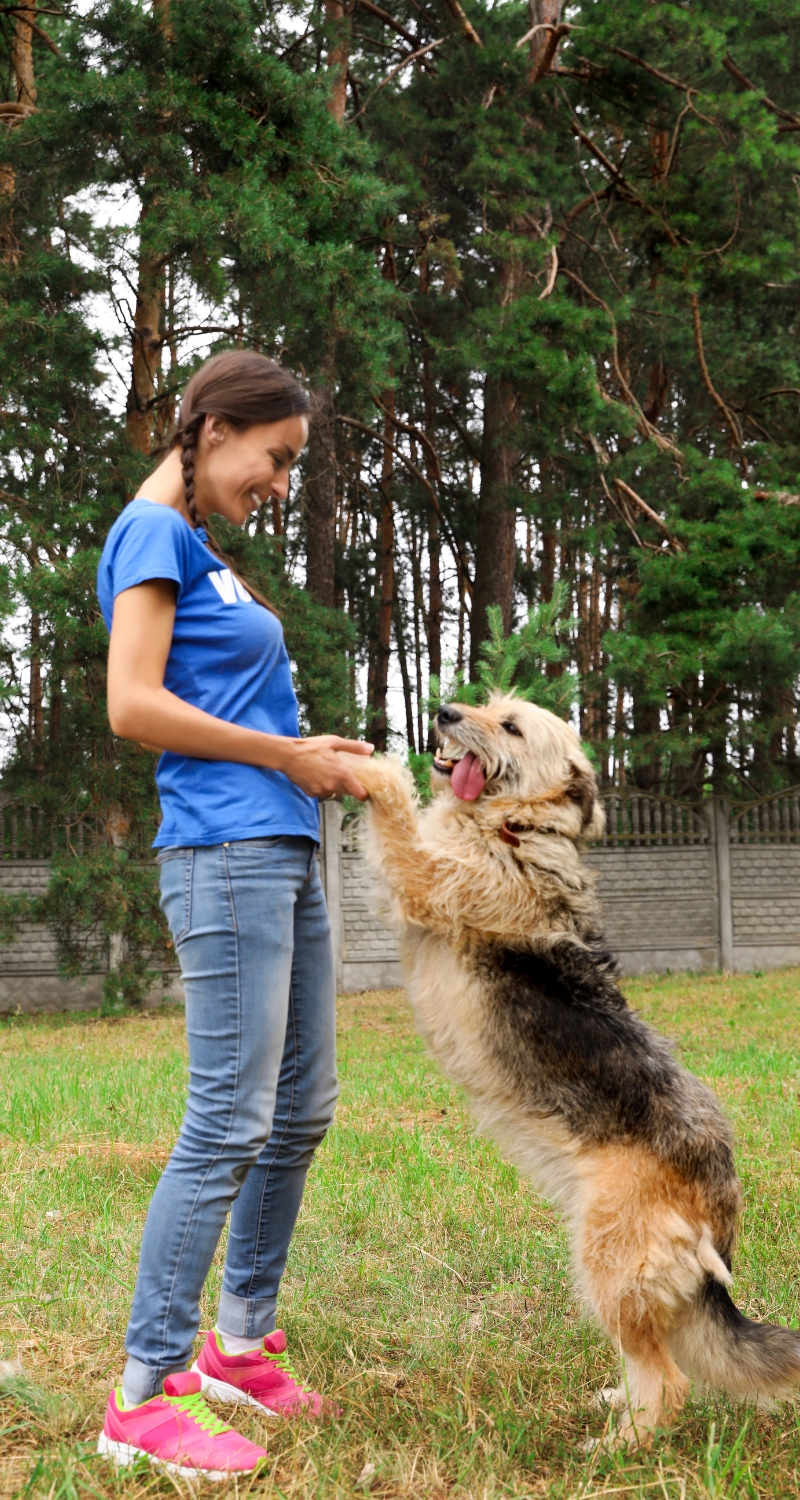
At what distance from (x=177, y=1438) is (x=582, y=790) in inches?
75.7

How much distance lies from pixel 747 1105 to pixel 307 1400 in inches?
163

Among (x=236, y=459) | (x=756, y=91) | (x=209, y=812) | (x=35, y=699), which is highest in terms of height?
(x=756, y=91)

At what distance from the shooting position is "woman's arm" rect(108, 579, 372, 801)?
2.38 metres

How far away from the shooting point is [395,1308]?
356 cm

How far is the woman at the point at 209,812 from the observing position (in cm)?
239

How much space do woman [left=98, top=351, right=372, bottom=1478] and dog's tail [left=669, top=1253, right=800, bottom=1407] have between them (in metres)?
1.03

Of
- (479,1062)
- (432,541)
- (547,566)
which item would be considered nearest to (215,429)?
(479,1062)

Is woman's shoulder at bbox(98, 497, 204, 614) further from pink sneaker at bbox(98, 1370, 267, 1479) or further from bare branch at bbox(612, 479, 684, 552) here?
bare branch at bbox(612, 479, 684, 552)

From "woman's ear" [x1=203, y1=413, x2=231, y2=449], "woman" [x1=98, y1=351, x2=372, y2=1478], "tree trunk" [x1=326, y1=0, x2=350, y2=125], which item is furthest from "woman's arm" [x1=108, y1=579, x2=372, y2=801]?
"tree trunk" [x1=326, y1=0, x2=350, y2=125]

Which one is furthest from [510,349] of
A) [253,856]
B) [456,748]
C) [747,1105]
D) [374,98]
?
[253,856]

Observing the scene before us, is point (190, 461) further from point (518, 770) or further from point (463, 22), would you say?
point (463, 22)

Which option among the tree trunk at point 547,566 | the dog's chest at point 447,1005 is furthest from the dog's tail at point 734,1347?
the tree trunk at point 547,566

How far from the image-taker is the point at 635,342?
59.2 ft

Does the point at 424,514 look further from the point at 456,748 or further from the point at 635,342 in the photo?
the point at 456,748
